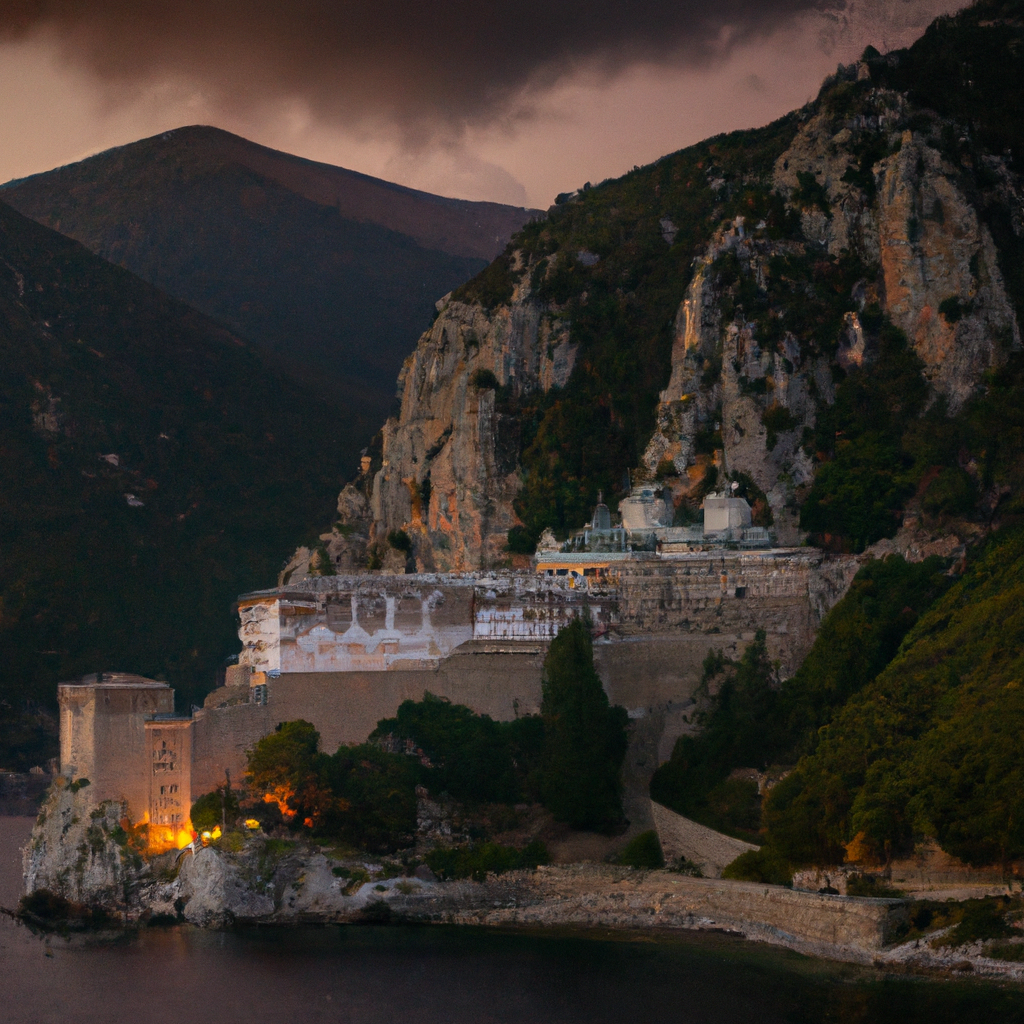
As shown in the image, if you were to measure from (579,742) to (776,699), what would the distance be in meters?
6.17

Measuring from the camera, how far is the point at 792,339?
251 ft

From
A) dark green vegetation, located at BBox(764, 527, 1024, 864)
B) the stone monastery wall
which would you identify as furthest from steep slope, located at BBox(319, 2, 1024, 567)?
dark green vegetation, located at BBox(764, 527, 1024, 864)

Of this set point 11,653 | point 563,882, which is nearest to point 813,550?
point 563,882

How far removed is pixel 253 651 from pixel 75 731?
25.3ft

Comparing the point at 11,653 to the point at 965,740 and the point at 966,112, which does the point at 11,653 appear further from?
the point at 965,740

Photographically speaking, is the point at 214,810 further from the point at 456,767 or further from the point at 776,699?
the point at 776,699

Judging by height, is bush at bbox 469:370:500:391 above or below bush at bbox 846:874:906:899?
above

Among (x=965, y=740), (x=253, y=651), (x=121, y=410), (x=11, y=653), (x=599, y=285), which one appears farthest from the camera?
(x=121, y=410)

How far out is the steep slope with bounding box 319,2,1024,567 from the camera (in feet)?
243

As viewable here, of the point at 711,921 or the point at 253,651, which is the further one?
the point at 253,651

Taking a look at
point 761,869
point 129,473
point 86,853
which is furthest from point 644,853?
point 129,473

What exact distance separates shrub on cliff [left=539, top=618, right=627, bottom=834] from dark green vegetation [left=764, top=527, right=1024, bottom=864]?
631 cm

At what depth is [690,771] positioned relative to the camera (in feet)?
211

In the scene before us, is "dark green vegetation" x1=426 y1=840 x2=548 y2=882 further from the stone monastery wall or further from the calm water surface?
the stone monastery wall
